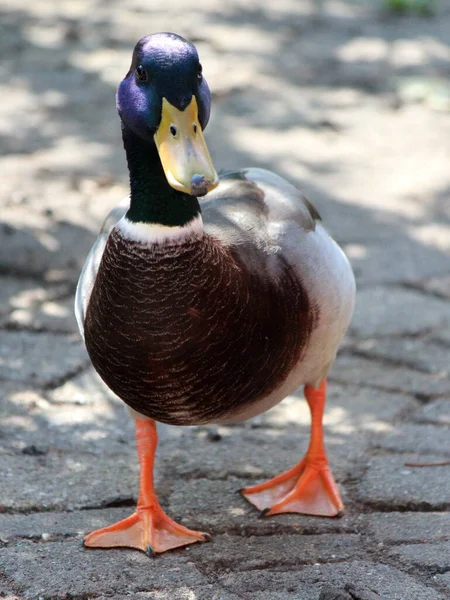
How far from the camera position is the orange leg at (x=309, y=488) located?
3504 millimetres

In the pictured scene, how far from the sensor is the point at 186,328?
9.39 ft

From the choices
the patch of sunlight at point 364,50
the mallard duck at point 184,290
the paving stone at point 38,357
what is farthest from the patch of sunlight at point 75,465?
the patch of sunlight at point 364,50

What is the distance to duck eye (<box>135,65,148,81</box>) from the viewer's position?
Answer: 2.78 m

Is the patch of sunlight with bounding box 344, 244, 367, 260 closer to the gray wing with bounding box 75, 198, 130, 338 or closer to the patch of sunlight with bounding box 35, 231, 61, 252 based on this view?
the patch of sunlight with bounding box 35, 231, 61, 252

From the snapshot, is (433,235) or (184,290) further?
(433,235)

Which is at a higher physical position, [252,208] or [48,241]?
[252,208]

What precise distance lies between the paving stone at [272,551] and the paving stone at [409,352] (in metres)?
1.54

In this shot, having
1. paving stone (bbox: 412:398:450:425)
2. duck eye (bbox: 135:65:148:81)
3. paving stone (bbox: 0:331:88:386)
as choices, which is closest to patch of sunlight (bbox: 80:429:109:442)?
paving stone (bbox: 0:331:88:386)

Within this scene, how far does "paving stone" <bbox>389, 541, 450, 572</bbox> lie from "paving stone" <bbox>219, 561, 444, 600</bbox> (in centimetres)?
8

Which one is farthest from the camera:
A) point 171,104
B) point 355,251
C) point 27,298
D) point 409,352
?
point 355,251

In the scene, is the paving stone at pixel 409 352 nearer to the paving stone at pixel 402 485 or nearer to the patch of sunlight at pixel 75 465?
the paving stone at pixel 402 485

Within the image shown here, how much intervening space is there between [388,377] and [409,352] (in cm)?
28

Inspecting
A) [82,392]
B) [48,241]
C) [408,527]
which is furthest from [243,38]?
[408,527]

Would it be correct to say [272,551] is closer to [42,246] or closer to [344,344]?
[344,344]
